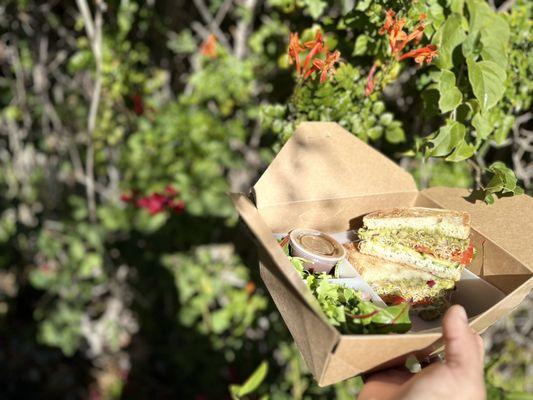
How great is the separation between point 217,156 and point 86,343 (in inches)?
66.0

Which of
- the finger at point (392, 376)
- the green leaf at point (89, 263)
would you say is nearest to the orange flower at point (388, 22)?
the finger at point (392, 376)

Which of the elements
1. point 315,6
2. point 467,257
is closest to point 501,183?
point 467,257

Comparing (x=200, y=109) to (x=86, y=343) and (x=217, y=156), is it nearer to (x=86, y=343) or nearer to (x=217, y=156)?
(x=217, y=156)

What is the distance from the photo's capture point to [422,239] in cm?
109

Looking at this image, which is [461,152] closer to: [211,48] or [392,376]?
[392,376]

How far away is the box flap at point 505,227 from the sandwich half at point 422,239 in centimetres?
5

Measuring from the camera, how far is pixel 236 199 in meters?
0.88

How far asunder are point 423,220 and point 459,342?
1.36ft

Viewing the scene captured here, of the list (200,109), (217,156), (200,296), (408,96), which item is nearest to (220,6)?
(200,109)

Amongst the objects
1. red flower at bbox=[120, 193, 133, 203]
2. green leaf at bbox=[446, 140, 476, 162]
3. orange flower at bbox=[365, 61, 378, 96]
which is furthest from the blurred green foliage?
green leaf at bbox=[446, 140, 476, 162]

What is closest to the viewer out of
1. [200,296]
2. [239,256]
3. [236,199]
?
[236,199]

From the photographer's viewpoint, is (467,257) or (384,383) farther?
(467,257)

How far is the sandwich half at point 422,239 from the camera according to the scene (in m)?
1.05

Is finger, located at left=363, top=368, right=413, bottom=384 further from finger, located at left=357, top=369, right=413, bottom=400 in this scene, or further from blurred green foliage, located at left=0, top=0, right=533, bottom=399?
blurred green foliage, located at left=0, top=0, right=533, bottom=399
